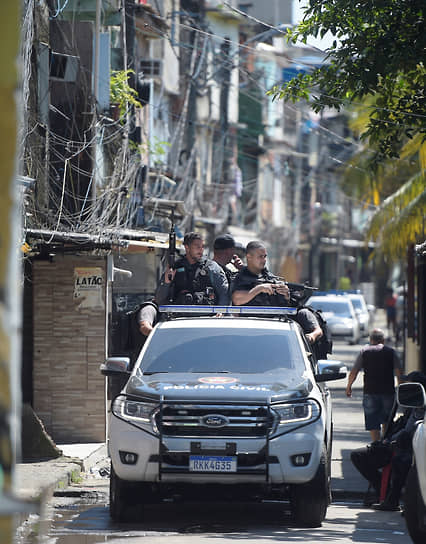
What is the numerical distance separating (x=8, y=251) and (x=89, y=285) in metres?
13.3

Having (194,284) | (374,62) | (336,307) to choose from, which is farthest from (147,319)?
(336,307)

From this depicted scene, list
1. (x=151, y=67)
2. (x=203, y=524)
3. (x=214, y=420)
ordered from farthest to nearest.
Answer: (x=151, y=67) → (x=203, y=524) → (x=214, y=420)

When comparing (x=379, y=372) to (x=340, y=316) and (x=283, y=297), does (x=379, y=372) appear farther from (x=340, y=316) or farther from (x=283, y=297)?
(x=340, y=316)

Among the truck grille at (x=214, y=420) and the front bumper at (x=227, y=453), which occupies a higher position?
the truck grille at (x=214, y=420)

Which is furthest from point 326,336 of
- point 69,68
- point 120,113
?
point 120,113

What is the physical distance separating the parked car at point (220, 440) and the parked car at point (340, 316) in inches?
1411

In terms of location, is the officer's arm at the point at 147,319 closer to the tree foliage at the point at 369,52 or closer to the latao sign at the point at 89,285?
the tree foliage at the point at 369,52

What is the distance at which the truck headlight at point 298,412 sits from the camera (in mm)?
10484

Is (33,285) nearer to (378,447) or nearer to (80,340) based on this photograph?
(80,340)

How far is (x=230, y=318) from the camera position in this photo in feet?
39.3

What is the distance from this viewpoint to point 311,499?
10641 millimetres

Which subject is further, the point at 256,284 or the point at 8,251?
the point at 256,284

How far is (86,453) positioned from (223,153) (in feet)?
110

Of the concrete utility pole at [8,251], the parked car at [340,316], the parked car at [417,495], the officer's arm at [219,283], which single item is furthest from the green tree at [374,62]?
the parked car at [340,316]
